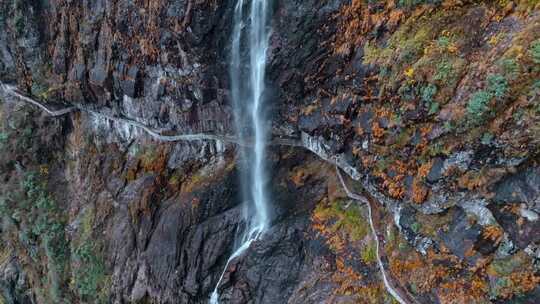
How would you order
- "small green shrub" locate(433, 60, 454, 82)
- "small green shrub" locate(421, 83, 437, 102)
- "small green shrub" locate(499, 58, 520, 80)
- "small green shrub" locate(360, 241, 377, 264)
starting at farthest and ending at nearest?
"small green shrub" locate(360, 241, 377, 264)
"small green shrub" locate(421, 83, 437, 102)
"small green shrub" locate(433, 60, 454, 82)
"small green shrub" locate(499, 58, 520, 80)

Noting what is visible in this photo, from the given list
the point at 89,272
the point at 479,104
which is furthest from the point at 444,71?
the point at 89,272

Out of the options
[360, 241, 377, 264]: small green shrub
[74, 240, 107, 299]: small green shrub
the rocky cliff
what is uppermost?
the rocky cliff

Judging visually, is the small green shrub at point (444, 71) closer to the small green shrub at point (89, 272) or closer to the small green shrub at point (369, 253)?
the small green shrub at point (369, 253)

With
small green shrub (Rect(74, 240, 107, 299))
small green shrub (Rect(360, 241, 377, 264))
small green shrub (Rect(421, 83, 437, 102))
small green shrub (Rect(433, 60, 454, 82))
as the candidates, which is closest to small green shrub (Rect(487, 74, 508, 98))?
small green shrub (Rect(433, 60, 454, 82))

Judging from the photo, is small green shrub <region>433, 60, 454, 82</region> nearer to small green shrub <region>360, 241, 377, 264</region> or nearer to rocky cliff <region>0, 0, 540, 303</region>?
rocky cliff <region>0, 0, 540, 303</region>

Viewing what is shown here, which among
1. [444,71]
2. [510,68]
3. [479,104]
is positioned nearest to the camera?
[510,68]

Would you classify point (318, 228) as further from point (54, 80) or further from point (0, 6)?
point (0, 6)

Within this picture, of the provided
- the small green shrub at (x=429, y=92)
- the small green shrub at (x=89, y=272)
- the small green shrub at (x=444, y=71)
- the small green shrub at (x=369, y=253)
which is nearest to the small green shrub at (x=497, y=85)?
the small green shrub at (x=444, y=71)

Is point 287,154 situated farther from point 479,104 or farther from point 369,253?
point 479,104
